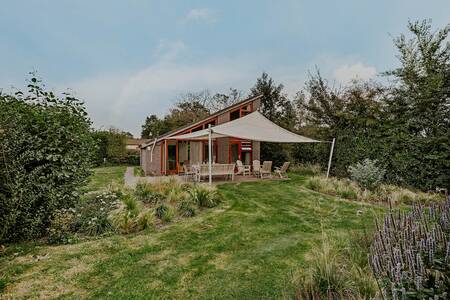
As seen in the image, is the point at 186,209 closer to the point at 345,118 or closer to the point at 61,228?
the point at 61,228

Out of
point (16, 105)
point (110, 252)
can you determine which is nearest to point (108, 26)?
point (16, 105)

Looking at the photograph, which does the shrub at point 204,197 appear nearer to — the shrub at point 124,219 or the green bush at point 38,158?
the shrub at point 124,219

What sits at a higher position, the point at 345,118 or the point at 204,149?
the point at 345,118

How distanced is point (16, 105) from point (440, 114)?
1184cm

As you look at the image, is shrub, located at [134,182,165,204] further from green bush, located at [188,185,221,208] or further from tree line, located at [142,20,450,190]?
tree line, located at [142,20,450,190]

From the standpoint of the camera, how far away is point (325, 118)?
47.1 ft

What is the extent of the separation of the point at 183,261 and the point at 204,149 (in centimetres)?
1338

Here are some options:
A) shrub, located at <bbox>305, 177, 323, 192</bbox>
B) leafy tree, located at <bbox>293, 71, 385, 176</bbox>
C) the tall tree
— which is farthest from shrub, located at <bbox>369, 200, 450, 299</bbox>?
the tall tree

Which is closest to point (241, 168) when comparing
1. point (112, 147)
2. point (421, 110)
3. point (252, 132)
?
point (252, 132)

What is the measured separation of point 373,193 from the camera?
340 inches

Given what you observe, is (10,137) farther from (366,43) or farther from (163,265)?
(366,43)

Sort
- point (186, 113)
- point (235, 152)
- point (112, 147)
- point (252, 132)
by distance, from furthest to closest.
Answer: point (186, 113), point (112, 147), point (235, 152), point (252, 132)

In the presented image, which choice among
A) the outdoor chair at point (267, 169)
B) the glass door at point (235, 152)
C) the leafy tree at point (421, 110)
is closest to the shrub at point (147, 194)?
the outdoor chair at point (267, 169)

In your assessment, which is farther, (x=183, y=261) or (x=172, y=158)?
(x=172, y=158)
